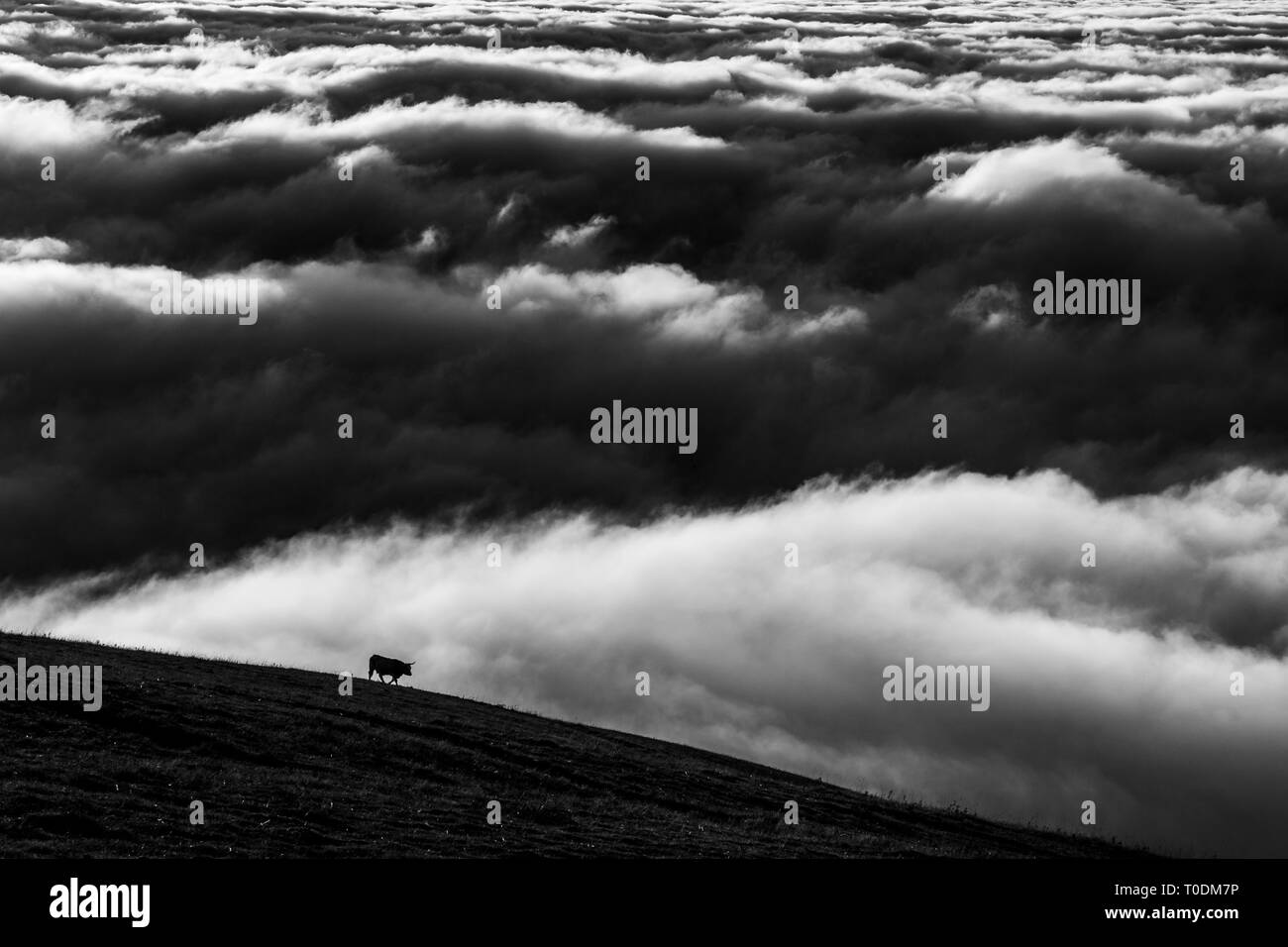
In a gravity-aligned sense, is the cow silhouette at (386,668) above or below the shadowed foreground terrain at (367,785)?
above

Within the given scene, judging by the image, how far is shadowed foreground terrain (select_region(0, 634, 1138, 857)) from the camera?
2702cm

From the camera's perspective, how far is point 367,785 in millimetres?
35438

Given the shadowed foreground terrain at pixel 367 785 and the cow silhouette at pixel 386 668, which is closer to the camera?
the shadowed foreground terrain at pixel 367 785

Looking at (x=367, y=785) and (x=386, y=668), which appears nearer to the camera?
(x=367, y=785)

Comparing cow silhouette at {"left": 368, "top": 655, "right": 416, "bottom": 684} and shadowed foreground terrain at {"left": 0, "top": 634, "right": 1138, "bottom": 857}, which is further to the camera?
cow silhouette at {"left": 368, "top": 655, "right": 416, "bottom": 684}

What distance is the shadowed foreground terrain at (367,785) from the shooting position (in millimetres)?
27016

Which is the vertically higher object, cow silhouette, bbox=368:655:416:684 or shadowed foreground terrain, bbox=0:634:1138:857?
cow silhouette, bbox=368:655:416:684

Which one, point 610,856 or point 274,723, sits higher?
point 274,723

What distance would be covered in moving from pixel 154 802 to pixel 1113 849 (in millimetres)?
35057
